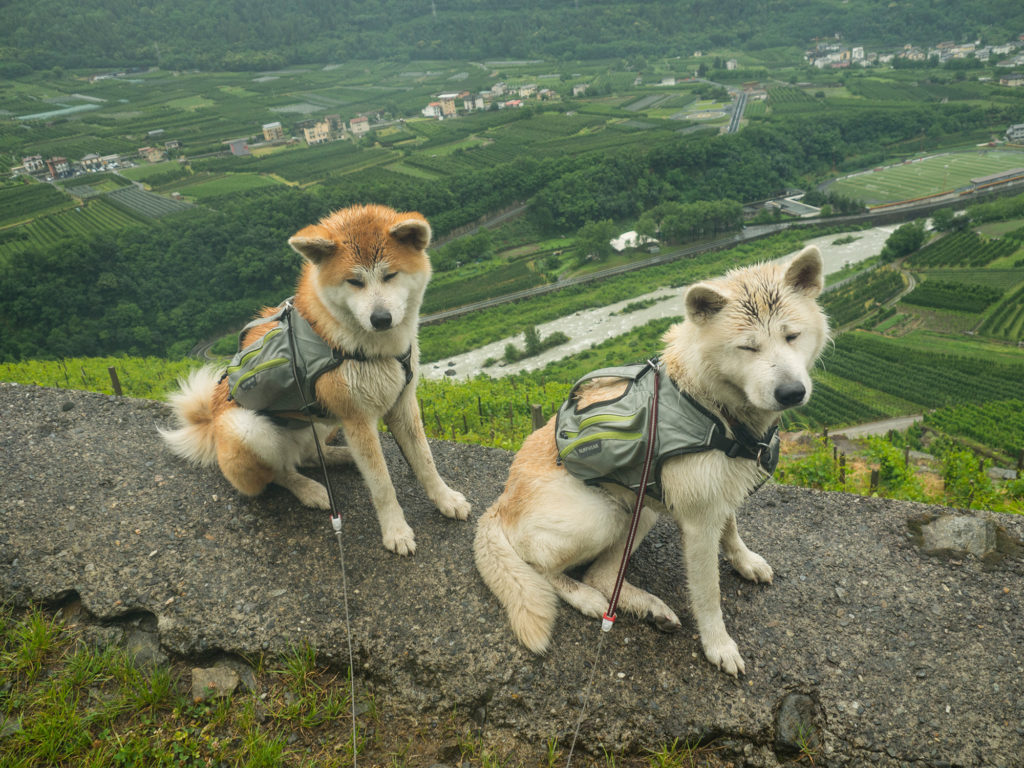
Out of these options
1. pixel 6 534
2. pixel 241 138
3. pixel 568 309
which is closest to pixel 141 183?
pixel 241 138

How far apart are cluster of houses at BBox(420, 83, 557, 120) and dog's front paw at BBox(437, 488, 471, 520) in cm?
9139

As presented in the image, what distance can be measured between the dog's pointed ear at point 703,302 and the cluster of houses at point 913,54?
435 feet

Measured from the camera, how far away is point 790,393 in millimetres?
2928

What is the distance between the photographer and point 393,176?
63.5m

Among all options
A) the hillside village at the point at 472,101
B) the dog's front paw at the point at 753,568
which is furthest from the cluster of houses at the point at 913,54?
the dog's front paw at the point at 753,568

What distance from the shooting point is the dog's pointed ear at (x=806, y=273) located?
3.05m

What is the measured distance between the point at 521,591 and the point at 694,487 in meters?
1.38

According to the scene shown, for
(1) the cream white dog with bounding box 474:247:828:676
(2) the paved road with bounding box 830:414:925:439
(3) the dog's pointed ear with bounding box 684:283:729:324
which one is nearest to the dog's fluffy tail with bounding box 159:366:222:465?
(1) the cream white dog with bounding box 474:247:828:676

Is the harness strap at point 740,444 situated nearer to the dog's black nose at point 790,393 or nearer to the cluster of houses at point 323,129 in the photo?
the dog's black nose at point 790,393

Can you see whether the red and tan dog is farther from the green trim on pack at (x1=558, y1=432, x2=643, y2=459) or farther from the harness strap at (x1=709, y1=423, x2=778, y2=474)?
the harness strap at (x1=709, y1=423, x2=778, y2=474)

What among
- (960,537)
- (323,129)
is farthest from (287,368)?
(323,129)

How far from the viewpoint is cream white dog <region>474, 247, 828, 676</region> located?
3.05 meters

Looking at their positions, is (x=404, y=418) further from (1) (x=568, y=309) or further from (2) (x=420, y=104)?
(2) (x=420, y=104)

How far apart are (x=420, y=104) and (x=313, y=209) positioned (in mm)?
49142
